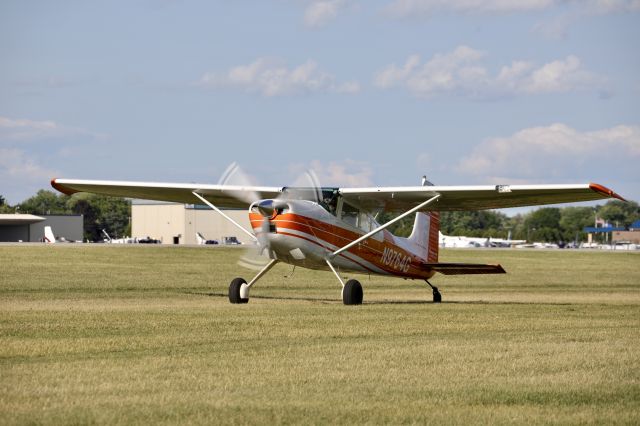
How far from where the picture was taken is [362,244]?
23.4 metres

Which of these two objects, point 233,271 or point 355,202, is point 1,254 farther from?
point 355,202

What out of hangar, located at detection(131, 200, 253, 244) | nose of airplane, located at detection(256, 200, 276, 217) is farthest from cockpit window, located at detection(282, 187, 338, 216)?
hangar, located at detection(131, 200, 253, 244)

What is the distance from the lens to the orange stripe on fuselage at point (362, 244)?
20672mm

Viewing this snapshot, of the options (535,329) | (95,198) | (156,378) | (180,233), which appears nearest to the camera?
(156,378)

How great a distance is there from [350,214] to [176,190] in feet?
15.4

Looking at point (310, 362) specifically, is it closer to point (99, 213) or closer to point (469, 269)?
point (469, 269)

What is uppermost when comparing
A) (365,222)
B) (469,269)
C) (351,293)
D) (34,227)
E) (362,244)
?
(34,227)

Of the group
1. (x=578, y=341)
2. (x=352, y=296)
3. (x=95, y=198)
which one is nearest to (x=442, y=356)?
(x=578, y=341)

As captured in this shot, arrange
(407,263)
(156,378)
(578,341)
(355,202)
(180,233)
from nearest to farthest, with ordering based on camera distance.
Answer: (156,378) < (578,341) < (355,202) < (407,263) < (180,233)

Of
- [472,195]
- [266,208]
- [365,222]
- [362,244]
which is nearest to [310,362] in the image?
[266,208]

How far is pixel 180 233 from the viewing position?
125 meters

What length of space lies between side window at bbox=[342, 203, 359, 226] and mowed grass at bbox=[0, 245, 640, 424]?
2.11 metres

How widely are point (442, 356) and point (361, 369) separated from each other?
1.50 meters

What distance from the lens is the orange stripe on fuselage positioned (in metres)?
20.7
